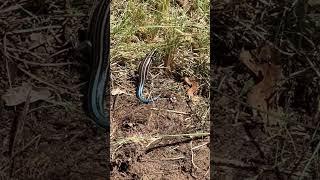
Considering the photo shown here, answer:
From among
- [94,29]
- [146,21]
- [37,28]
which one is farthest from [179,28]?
[37,28]

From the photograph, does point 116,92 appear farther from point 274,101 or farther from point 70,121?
point 274,101

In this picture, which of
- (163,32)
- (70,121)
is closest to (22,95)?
(70,121)

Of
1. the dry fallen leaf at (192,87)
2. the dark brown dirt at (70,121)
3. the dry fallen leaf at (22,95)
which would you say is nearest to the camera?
the dark brown dirt at (70,121)

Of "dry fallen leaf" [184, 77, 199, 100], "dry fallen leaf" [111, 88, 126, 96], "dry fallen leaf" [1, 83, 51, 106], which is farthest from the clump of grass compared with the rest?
"dry fallen leaf" [1, 83, 51, 106]

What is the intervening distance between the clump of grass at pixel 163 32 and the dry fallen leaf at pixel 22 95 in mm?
376

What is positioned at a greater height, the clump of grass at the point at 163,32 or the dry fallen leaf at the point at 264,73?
the clump of grass at the point at 163,32

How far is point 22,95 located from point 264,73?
3.55ft

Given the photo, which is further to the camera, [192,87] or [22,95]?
[192,87]

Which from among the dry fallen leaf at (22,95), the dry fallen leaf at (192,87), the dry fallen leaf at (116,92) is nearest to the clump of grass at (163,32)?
the dry fallen leaf at (192,87)

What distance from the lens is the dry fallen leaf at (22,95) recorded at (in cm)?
355

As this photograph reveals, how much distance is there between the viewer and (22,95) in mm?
3576

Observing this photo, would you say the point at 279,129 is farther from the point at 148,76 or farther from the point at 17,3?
the point at 17,3

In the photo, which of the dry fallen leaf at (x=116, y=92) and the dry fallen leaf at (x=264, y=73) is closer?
the dry fallen leaf at (x=264, y=73)

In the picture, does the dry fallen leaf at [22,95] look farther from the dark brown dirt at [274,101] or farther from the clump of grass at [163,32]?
the dark brown dirt at [274,101]
